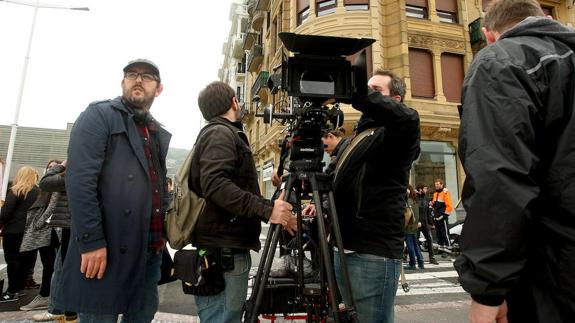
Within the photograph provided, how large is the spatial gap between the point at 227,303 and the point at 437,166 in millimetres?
14358

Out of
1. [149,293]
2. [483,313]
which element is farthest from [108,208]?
[483,313]

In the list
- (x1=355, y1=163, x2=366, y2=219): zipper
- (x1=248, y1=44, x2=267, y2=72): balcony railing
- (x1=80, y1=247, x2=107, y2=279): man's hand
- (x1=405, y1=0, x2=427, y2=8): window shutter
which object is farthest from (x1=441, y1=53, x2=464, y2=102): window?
(x1=80, y1=247, x2=107, y2=279): man's hand

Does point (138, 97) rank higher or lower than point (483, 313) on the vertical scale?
higher

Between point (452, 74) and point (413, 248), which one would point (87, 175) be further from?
point (452, 74)

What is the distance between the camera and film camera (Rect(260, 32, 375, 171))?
179 centimetres

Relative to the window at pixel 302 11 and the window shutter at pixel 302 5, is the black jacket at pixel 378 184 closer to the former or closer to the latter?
the window at pixel 302 11

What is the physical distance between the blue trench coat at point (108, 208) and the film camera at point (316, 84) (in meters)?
0.97

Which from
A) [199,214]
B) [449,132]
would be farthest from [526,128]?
[449,132]

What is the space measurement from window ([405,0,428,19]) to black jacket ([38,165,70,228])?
14.9m

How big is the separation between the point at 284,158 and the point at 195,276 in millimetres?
895

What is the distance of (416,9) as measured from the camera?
49.5 feet

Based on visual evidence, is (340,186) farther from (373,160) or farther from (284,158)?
(284,158)

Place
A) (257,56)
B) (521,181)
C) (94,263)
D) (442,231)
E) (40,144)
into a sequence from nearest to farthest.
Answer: (521,181) → (94,263) → (442,231) → (257,56) → (40,144)

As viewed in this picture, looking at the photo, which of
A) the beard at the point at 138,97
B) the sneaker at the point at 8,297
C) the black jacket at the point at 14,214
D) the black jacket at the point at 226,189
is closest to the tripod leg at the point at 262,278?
the black jacket at the point at 226,189
